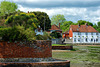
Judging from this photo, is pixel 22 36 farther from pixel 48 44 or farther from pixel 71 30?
pixel 71 30

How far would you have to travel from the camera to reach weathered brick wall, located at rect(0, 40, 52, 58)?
67.4 feet

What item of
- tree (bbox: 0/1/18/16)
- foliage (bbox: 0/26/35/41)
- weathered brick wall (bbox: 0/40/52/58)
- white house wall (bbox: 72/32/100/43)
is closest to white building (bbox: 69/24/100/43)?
white house wall (bbox: 72/32/100/43)

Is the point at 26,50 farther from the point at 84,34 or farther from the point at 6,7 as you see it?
the point at 84,34

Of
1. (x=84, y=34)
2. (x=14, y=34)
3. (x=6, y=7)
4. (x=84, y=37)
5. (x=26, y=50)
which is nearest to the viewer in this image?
(x=14, y=34)

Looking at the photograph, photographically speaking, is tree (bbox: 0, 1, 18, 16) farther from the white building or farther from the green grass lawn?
the green grass lawn

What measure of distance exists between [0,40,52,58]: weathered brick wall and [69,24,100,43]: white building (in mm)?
91641

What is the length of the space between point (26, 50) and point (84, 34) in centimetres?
9474

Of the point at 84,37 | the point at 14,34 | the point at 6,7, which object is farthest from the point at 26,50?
the point at 84,37

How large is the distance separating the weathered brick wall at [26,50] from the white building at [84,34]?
91.6 meters

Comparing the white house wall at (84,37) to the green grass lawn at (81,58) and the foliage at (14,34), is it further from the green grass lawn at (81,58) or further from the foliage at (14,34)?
the foliage at (14,34)

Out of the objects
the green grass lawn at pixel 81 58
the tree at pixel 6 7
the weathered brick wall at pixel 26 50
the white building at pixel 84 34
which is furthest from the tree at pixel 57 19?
the weathered brick wall at pixel 26 50

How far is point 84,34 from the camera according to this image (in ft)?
373

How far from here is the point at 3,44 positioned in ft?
67.3

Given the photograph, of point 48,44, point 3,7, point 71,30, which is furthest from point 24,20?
point 71,30
